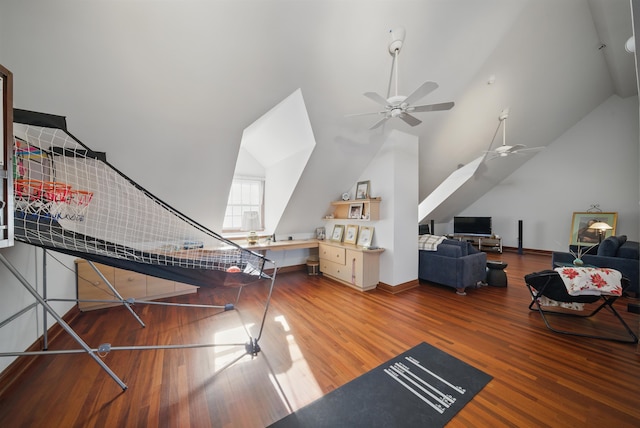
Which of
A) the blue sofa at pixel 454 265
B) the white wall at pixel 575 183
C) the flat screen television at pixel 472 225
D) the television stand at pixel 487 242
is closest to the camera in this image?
the blue sofa at pixel 454 265

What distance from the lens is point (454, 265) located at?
3520mm

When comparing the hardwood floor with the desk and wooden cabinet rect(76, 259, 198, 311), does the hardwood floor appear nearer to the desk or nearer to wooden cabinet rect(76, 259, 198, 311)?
wooden cabinet rect(76, 259, 198, 311)

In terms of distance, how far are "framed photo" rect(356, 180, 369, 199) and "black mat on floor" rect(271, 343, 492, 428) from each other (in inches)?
104

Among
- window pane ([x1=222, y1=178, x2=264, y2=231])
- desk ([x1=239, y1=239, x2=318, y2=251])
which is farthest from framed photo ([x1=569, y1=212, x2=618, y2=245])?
window pane ([x1=222, y1=178, x2=264, y2=231])

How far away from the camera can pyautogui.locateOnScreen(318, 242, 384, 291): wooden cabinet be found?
3590 mm

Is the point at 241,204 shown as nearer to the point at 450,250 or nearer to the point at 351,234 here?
the point at 351,234

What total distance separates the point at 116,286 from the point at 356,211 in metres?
3.73

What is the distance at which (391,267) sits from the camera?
141 inches

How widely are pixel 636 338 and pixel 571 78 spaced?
464cm

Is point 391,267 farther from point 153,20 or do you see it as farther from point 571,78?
point 571,78

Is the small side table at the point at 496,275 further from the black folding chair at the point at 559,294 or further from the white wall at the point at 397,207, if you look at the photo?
the white wall at the point at 397,207

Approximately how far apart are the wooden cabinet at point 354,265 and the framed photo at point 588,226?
5661 mm

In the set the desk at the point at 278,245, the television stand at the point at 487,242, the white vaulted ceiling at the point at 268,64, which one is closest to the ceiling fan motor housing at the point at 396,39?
the white vaulted ceiling at the point at 268,64

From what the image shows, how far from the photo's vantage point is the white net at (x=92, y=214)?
60.9 inches
